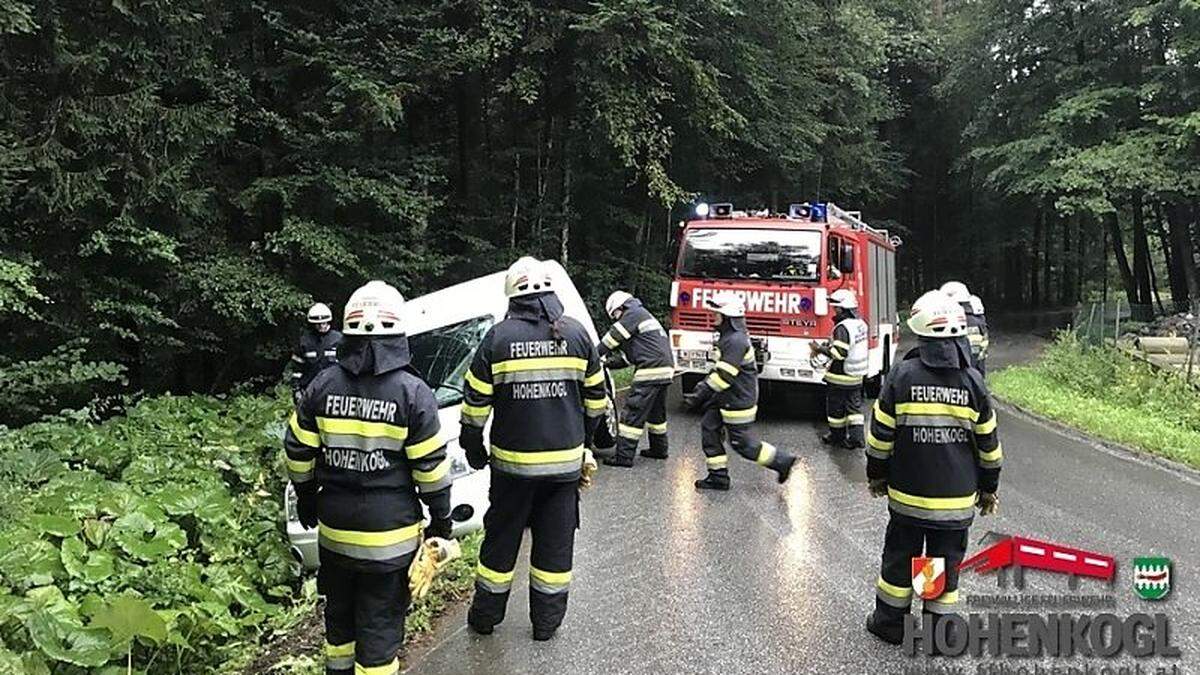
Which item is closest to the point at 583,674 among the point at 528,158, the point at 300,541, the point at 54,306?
the point at 300,541

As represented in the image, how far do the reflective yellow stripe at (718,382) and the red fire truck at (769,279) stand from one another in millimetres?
3706

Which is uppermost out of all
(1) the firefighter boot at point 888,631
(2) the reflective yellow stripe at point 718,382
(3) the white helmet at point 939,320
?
(3) the white helmet at point 939,320

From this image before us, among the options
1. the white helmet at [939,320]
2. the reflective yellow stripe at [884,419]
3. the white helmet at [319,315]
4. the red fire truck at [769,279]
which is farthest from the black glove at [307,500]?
the red fire truck at [769,279]

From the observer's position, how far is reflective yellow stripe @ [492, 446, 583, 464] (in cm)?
461

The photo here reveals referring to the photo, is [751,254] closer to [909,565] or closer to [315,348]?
[315,348]

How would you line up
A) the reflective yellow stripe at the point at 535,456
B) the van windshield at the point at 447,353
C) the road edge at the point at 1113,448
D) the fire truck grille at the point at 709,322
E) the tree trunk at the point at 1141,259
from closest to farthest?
the reflective yellow stripe at the point at 535,456, the van windshield at the point at 447,353, the road edge at the point at 1113,448, the fire truck grille at the point at 709,322, the tree trunk at the point at 1141,259

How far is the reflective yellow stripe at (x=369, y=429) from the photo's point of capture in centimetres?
374

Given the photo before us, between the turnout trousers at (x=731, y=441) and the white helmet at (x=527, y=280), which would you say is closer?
the white helmet at (x=527, y=280)

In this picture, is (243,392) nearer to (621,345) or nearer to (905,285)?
(621,345)

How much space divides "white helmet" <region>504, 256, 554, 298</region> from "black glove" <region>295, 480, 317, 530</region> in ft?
4.72

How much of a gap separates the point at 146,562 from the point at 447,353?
2671mm

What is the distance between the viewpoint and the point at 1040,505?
25.3 ft

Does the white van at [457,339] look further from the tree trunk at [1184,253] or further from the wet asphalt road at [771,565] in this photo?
the tree trunk at [1184,253]

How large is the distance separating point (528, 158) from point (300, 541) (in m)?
13.9
